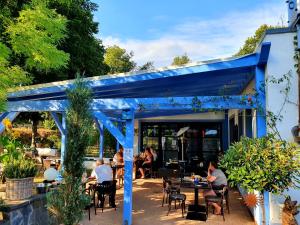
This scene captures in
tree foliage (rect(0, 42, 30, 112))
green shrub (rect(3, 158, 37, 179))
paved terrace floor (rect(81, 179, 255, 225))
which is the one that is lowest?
paved terrace floor (rect(81, 179, 255, 225))

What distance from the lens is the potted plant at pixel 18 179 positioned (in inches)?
228

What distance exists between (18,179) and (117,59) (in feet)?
92.5

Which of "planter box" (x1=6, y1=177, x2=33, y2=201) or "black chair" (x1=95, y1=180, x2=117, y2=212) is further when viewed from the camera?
"black chair" (x1=95, y1=180, x2=117, y2=212)

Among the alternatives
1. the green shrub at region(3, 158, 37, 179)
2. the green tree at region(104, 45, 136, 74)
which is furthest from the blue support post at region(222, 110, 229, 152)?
the green tree at region(104, 45, 136, 74)

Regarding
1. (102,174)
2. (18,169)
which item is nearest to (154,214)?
(102,174)

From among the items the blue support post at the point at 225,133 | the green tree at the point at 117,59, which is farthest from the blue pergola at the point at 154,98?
the green tree at the point at 117,59

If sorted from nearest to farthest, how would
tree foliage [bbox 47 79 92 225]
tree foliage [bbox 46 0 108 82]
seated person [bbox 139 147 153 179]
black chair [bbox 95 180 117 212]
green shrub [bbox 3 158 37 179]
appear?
tree foliage [bbox 47 79 92 225] → green shrub [bbox 3 158 37 179] → black chair [bbox 95 180 117 212] → seated person [bbox 139 147 153 179] → tree foliage [bbox 46 0 108 82]

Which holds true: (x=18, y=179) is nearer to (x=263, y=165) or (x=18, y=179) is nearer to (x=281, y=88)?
(x=263, y=165)

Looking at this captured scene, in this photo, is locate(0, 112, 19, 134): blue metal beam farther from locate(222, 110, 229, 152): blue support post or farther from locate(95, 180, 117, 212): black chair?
locate(222, 110, 229, 152): blue support post

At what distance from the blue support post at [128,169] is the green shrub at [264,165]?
261cm

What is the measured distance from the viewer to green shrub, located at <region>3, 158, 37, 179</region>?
589 centimetres

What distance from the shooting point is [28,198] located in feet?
19.7

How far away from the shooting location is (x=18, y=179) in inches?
229

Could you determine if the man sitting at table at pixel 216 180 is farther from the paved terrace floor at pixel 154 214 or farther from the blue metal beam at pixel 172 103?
the blue metal beam at pixel 172 103
